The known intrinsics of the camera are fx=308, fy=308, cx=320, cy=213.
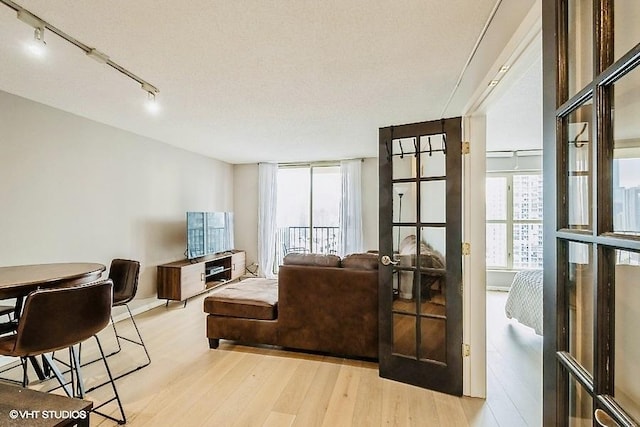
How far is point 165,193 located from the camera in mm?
4621

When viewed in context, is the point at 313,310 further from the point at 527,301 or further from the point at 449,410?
the point at 527,301

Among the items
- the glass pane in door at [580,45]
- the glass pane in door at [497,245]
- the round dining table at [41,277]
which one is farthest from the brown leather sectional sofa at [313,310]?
the glass pane in door at [497,245]

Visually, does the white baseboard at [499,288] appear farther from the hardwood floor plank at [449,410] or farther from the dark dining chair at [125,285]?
the dark dining chair at [125,285]

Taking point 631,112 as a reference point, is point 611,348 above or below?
below

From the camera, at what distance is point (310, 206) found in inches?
257

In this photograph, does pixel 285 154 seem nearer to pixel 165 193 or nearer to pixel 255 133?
pixel 255 133

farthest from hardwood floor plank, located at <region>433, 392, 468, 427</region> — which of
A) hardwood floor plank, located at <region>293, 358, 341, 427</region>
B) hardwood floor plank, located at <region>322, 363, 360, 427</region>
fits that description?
hardwood floor plank, located at <region>293, 358, 341, 427</region>

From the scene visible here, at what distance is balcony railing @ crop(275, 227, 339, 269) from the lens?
6.51 metres

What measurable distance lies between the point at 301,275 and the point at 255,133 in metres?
2.26

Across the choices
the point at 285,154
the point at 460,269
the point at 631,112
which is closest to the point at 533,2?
the point at 631,112

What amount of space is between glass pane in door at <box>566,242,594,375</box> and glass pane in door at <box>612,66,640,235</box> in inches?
4.8

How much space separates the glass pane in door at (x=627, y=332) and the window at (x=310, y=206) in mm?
5666

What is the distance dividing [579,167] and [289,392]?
7.36ft

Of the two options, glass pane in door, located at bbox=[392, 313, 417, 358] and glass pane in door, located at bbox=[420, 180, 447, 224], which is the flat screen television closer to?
glass pane in door, located at bbox=[392, 313, 417, 358]
